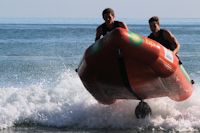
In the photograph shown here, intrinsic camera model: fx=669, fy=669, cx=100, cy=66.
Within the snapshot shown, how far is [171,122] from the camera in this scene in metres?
10.7

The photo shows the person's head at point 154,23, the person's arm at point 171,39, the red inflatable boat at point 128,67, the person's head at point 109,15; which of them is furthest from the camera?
the person's arm at point 171,39

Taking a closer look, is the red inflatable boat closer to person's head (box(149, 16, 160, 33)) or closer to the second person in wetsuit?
the second person in wetsuit

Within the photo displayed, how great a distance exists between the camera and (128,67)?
9.30 m

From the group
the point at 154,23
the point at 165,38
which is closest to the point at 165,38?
the point at 165,38

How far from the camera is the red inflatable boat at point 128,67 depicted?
9086 millimetres

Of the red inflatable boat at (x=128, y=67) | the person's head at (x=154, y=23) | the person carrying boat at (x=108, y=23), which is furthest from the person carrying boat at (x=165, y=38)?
the person carrying boat at (x=108, y=23)

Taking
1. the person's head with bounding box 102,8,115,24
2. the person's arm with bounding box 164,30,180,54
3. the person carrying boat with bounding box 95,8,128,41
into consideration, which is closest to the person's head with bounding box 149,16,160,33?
the person's arm with bounding box 164,30,180,54

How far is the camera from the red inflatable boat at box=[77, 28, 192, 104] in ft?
29.8

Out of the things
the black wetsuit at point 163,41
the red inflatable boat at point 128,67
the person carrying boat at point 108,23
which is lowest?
the red inflatable boat at point 128,67

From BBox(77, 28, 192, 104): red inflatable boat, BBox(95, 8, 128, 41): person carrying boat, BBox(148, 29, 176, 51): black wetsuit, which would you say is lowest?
BBox(77, 28, 192, 104): red inflatable boat

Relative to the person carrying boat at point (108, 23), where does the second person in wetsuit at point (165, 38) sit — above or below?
below

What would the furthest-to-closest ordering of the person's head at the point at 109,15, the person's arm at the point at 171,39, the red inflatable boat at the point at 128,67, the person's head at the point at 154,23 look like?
1. the person's arm at the point at 171,39
2. the person's head at the point at 154,23
3. the person's head at the point at 109,15
4. the red inflatable boat at the point at 128,67

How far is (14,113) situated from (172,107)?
2.70 m

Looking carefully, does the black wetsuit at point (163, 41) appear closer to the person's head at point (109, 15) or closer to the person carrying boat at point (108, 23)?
the person carrying boat at point (108, 23)
